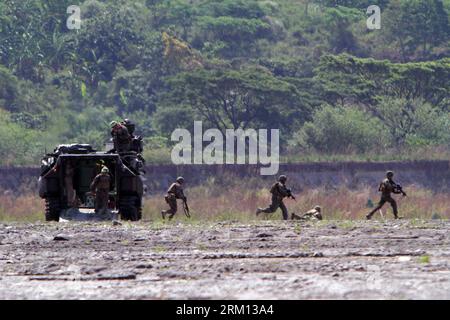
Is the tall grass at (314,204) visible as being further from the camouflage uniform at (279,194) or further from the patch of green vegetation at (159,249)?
the patch of green vegetation at (159,249)

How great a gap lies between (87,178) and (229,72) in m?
42.1

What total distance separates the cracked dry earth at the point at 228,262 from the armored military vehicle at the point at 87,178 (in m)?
2.94

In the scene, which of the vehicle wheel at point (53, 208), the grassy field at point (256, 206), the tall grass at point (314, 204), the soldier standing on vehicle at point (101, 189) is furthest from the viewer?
the tall grass at point (314, 204)

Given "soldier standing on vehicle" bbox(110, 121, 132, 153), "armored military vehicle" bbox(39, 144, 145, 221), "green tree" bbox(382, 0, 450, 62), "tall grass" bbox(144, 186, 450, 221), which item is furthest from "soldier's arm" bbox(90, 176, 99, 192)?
"green tree" bbox(382, 0, 450, 62)

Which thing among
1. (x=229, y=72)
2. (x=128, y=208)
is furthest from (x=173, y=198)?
(x=229, y=72)

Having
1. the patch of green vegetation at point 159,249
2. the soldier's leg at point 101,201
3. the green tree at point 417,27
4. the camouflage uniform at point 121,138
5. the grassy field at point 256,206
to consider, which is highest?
the green tree at point 417,27

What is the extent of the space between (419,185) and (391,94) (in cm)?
1493

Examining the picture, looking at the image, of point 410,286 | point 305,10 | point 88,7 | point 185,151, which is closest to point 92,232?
point 410,286

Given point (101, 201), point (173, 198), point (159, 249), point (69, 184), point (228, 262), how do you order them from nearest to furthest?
point (228, 262) < point (159, 249) < point (101, 201) < point (69, 184) < point (173, 198)

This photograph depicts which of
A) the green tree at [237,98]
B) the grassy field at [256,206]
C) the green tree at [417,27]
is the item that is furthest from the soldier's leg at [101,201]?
the green tree at [417,27]

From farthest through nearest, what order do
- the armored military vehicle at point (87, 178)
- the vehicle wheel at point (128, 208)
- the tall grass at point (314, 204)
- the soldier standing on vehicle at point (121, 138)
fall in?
the tall grass at point (314, 204) < the soldier standing on vehicle at point (121, 138) < the vehicle wheel at point (128, 208) < the armored military vehicle at point (87, 178)

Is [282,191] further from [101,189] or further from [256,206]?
[256,206]

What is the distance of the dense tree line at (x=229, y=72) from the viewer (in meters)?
69.4

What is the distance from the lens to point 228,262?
16.5m
